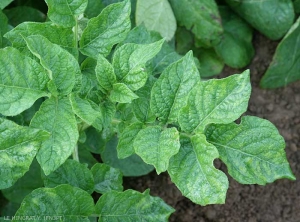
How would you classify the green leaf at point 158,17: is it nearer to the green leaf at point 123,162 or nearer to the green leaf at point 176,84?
the green leaf at point 123,162

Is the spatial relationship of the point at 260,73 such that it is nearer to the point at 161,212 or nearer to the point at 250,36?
the point at 250,36

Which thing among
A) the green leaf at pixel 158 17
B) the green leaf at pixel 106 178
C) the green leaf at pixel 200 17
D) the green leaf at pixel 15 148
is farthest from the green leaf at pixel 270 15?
the green leaf at pixel 15 148

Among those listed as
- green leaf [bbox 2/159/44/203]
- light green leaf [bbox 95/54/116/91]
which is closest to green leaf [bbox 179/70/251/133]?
light green leaf [bbox 95/54/116/91]

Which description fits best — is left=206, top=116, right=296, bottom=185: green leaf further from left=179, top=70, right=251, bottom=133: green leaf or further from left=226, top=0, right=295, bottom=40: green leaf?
left=226, top=0, right=295, bottom=40: green leaf

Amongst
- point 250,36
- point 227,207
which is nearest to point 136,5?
point 250,36

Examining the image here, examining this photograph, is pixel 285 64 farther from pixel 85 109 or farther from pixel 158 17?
pixel 85 109
